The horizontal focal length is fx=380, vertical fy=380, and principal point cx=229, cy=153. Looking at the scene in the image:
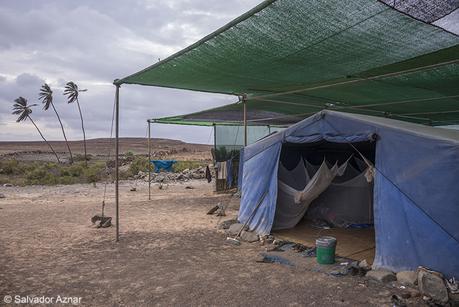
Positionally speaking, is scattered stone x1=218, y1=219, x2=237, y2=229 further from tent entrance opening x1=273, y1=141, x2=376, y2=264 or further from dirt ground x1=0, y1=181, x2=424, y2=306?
tent entrance opening x1=273, y1=141, x2=376, y2=264

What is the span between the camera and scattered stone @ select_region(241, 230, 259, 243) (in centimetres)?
646

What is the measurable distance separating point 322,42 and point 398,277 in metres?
3.03

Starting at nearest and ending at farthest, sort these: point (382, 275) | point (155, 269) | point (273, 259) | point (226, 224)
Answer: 1. point (382, 275)
2. point (155, 269)
3. point (273, 259)
4. point (226, 224)

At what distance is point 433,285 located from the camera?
3.88 meters

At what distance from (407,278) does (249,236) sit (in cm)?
283

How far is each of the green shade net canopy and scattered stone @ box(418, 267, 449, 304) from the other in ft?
7.91

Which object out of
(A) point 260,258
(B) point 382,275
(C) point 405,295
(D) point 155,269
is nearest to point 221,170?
(A) point 260,258

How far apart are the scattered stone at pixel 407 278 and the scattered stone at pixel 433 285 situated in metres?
0.13

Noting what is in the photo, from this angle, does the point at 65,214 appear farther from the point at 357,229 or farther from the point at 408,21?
the point at 408,21

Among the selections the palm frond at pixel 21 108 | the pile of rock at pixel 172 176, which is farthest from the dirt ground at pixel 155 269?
the palm frond at pixel 21 108

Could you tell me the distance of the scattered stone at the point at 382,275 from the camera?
14.3 feet

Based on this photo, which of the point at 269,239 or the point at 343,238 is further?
the point at 343,238

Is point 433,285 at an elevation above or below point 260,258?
above

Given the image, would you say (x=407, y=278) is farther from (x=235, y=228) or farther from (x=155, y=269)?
(x=235, y=228)
